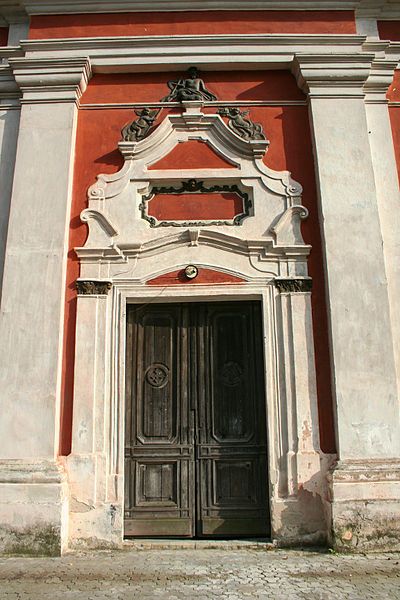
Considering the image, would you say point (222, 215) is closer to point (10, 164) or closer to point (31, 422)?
point (10, 164)

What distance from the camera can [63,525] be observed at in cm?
577

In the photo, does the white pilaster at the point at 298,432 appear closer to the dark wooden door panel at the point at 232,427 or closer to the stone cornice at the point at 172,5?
the dark wooden door panel at the point at 232,427

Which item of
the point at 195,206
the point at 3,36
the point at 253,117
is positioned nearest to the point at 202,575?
the point at 195,206

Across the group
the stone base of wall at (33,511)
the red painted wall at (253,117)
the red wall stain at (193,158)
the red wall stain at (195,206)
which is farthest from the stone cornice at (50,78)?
the stone base of wall at (33,511)

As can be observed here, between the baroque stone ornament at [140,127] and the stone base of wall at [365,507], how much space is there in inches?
178

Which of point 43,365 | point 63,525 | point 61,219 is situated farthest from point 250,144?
point 63,525

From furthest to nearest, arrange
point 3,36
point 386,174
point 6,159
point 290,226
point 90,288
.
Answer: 1. point 3,36
2. point 6,159
3. point 386,174
4. point 290,226
5. point 90,288

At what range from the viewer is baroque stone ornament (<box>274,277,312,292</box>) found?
6.52m

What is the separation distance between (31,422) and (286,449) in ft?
8.95

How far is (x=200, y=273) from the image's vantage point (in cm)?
662

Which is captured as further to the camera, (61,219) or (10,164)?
(10,164)

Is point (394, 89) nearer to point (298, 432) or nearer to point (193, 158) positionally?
Answer: point (193, 158)

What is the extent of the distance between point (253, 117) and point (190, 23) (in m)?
1.55

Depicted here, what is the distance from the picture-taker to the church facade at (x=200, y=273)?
6.01 metres
